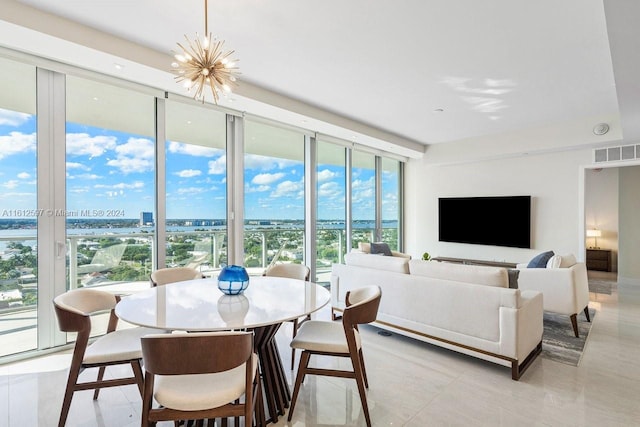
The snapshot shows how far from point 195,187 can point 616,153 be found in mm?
6283

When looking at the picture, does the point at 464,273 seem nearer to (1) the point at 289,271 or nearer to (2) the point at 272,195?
(1) the point at 289,271

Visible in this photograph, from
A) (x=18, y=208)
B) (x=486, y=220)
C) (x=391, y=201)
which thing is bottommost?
(x=486, y=220)

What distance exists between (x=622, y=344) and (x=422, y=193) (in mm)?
4421

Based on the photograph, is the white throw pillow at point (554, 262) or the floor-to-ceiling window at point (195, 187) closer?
the white throw pillow at point (554, 262)

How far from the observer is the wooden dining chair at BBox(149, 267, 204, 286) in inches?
110

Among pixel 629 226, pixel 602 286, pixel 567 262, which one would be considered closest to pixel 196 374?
pixel 567 262

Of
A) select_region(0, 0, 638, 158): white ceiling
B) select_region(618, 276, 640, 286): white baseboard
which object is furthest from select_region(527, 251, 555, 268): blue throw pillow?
select_region(618, 276, 640, 286): white baseboard

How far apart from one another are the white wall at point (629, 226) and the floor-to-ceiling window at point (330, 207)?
17.4 ft

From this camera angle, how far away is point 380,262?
11.5ft

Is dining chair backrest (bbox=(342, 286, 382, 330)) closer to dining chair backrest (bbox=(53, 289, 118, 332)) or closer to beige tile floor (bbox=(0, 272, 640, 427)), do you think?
beige tile floor (bbox=(0, 272, 640, 427))

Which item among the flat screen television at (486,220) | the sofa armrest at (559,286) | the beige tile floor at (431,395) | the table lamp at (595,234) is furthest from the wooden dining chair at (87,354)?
the table lamp at (595,234)

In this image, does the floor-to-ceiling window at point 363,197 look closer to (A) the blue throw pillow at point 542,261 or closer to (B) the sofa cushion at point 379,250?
(B) the sofa cushion at point 379,250

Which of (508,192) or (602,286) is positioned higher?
(508,192)

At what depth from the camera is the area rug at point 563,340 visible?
2875mm
